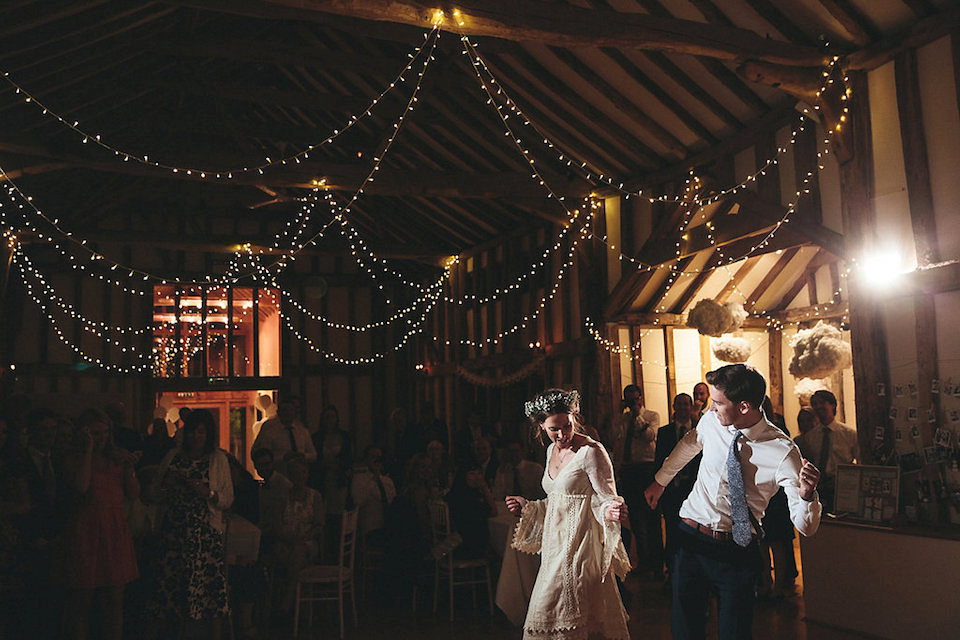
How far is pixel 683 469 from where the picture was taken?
666 cm

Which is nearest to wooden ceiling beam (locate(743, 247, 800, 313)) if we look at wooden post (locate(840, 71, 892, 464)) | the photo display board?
wooden post (locate(840, 71, 892, 464))

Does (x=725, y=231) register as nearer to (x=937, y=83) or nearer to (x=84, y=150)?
(x=937, y=83)

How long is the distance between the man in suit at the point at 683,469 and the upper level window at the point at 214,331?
972 centimetres

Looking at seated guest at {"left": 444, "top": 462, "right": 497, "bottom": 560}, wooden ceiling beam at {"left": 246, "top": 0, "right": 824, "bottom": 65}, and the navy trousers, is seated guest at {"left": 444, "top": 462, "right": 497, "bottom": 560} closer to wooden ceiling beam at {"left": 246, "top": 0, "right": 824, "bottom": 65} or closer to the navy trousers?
the navy trousers

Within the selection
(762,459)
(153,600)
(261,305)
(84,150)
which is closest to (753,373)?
(762,459)

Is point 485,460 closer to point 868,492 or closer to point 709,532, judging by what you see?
point 868,492

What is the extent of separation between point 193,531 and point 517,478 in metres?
2.64

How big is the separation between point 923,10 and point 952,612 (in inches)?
155

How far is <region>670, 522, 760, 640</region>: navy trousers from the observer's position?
3.15m

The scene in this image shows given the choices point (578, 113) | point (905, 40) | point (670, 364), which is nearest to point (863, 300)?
point (905, 40)

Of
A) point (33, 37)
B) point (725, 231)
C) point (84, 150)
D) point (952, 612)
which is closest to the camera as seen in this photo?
point (952, 612)

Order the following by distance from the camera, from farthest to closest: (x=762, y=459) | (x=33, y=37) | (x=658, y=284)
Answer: (x=658, y=284), (x=33, y=37), (x=762, y=459)

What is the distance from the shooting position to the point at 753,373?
3.14m

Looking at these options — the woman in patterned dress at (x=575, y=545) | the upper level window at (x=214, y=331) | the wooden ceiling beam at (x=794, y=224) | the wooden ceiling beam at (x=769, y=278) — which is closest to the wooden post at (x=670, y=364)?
→ the wooden ceiling beam at (x=769, y=278)
